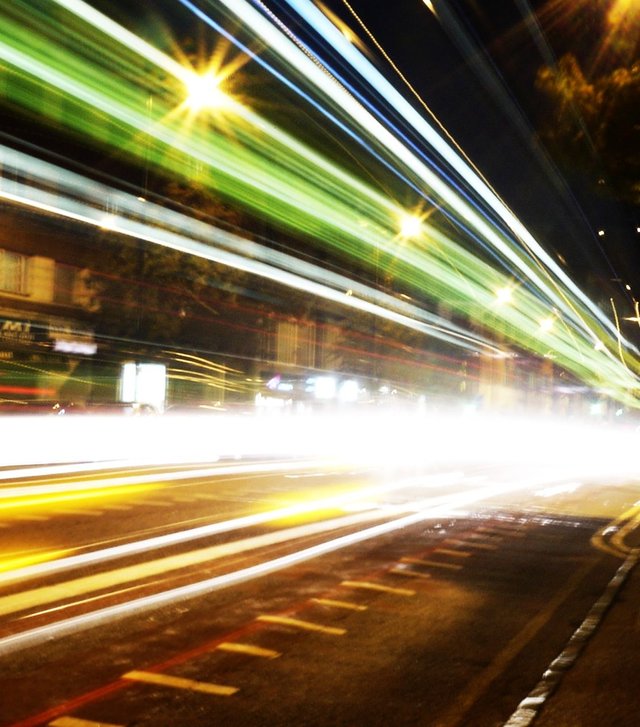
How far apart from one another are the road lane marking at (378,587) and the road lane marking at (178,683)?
300 cm

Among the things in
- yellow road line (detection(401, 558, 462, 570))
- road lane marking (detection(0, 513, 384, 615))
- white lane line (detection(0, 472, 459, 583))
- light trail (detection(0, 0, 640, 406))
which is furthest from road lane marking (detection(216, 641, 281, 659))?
light trail (detection(0, 0, 640, 406))

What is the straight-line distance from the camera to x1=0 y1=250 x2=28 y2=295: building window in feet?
107

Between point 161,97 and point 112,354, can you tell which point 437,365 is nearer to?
point 112,354

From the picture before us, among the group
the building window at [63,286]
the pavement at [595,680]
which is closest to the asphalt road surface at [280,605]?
the pavement at [595,680]

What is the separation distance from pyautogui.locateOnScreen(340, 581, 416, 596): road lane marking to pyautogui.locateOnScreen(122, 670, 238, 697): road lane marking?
3000 mm

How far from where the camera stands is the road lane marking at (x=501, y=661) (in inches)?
188

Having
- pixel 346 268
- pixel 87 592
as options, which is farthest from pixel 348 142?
pixel 87 592

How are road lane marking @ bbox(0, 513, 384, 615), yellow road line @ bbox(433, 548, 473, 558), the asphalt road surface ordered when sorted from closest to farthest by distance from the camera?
1. the asphalt road surface
2. road lane marking @ bbox(0, 513, 384, 615)
3. yellow road line @ bbox(433, 548, 473, 558)

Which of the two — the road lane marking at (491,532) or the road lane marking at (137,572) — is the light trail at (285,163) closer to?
the road lane marking at (137,572)

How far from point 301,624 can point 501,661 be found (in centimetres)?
152

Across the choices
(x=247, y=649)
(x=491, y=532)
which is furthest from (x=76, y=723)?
(x=491, y=532)

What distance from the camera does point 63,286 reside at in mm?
34250

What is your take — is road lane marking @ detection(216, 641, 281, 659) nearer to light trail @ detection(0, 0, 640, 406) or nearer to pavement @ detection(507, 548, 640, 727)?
pavement @ detection(507, 548, 640, 727)

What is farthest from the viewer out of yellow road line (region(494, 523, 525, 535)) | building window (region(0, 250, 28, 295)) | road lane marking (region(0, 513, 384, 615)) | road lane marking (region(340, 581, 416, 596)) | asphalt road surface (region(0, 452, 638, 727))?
building window (region(0, 250, 28, 295))
